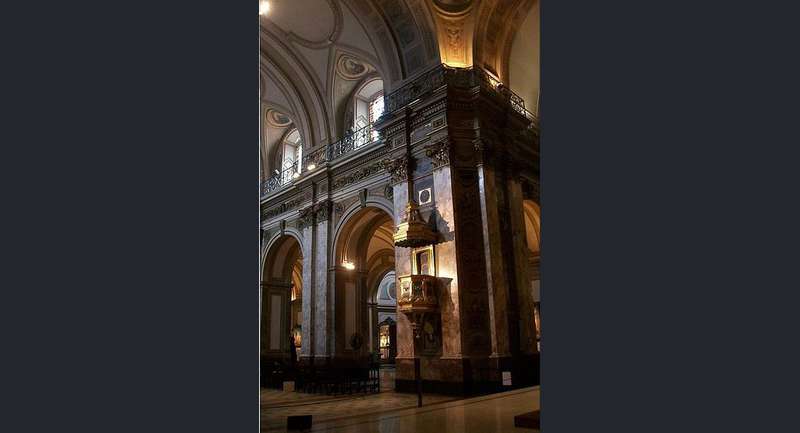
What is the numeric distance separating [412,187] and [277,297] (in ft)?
24.8

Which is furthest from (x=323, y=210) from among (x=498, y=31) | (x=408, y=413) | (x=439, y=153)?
(x=408, y=413)

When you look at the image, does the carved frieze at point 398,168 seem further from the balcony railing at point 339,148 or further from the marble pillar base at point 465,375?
the marble pillar base at point 465,375

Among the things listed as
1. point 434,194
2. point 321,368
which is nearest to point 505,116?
point 434,194

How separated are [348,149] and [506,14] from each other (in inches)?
204

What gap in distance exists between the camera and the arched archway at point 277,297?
15.9m

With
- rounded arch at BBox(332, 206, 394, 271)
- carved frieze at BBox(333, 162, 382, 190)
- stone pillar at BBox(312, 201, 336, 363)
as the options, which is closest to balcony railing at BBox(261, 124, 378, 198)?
carved frieze at BBox(333, 162, 382, 190)

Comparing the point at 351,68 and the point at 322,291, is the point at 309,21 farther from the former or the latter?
the point at 322,291

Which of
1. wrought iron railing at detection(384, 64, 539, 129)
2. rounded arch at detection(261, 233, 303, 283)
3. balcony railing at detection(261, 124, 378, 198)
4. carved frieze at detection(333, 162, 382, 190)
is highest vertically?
wrought iron railing at detection(384, 64, 539, 129)

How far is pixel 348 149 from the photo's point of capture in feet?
46.0

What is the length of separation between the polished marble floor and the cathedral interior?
0.53 m

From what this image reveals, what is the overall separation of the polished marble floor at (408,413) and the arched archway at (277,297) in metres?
6.74

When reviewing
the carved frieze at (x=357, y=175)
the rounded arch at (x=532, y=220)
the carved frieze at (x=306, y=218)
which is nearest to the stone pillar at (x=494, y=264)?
the rounded arch at (x=532, y=220)

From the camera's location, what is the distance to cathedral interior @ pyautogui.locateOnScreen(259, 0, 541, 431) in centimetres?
990

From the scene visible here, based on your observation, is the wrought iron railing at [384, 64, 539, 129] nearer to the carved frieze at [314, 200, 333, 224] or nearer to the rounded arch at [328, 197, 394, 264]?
the rounded arch at [328, 197, 394, 264]
